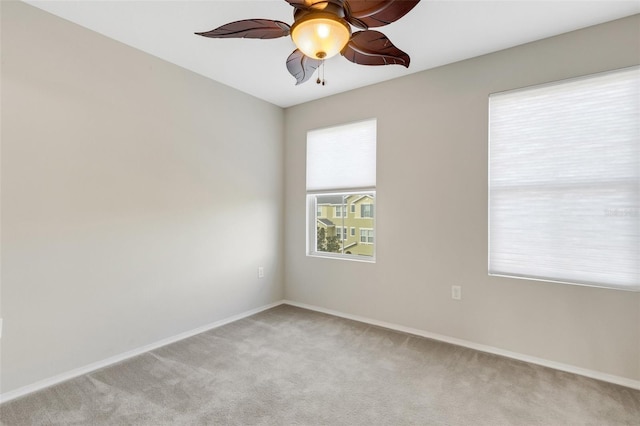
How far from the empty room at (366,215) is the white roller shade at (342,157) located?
4cm

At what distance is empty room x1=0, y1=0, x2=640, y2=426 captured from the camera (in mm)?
1971

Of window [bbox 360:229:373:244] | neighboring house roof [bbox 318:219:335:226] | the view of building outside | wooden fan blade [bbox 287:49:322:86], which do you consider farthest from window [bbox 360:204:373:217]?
wooden fan blade [bbox 287:49:322:86]

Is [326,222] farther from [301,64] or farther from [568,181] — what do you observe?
[568,181]

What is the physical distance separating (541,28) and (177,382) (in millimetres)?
3730

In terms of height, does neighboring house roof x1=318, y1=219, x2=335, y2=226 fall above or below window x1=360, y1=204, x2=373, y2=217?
below

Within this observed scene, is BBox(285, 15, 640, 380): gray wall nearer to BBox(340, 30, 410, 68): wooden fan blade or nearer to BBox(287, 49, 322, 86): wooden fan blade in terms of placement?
BBox(340, 30, 410, 68): wooden fan blade

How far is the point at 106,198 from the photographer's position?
243cm

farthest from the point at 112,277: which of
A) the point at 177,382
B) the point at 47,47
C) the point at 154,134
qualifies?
the point at 47,47

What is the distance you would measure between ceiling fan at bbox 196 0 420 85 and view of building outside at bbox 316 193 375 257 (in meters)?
1.92

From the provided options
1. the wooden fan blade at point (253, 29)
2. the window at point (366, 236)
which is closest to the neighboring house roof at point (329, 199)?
the window at point (366, 236)

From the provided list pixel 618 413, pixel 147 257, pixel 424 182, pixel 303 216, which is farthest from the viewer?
pixel 303 216

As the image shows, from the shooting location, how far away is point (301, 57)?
1.89 metres

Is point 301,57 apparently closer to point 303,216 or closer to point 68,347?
point 303,216

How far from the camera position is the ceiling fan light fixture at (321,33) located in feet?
4.63
